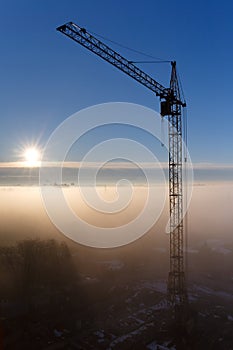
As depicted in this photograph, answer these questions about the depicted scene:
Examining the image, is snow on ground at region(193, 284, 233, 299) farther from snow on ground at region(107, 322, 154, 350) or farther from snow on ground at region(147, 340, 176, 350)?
snow on ground at region(147, 340, 176, 350)

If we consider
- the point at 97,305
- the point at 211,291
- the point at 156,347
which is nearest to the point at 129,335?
the point at 156,347

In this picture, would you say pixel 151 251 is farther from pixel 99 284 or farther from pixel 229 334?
pixel 229 334

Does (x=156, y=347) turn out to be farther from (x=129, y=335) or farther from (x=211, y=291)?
(x=211, y=291)

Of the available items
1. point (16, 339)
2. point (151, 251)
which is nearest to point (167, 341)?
point (16, 339)

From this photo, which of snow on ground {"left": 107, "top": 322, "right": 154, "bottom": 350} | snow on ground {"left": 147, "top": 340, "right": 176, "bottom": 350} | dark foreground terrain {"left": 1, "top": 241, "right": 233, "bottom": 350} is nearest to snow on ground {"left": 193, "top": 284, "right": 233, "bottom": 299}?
dark foreground terrain {"left": 1, "top": 241, "right": 233, "bottom": 350}

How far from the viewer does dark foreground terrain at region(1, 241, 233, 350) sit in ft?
72.0

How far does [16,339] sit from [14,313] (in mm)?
4427

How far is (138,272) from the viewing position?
41375mm

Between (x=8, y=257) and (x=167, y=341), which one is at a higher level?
(x=8, y=257)

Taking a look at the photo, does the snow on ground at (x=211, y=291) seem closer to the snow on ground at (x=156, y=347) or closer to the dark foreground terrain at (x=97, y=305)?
the dark foreground terrain at (x=97, y=305)

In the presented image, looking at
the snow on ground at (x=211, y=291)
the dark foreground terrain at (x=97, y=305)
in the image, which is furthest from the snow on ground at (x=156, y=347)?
the snow on ground at (x=211, y=291)

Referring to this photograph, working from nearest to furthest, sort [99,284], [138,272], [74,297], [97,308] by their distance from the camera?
[97,308] < [74,297] < [99,284] < [138,272]

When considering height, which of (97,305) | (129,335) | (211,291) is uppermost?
(129,335)

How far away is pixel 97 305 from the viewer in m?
28.3
